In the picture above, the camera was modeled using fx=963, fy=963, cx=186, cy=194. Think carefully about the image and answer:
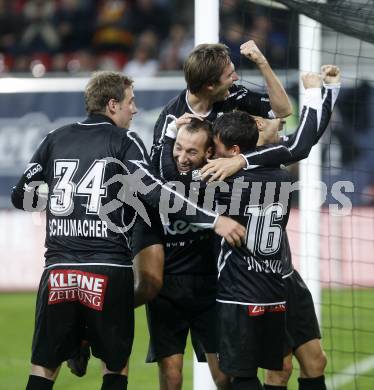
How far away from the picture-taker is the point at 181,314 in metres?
5.48

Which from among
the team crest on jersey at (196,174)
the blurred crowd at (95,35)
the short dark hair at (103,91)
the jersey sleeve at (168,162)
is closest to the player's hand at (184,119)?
the jersey sleeve at (168,162)

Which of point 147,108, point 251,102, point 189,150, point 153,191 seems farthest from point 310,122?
point 147,108

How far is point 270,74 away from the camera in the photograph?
5301mm

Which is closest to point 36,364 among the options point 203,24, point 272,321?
point 272,321

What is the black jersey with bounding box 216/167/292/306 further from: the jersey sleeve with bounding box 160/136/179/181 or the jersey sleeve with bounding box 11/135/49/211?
the jersey sleeve with bounding box 11/135/49/211

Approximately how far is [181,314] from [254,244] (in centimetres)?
81

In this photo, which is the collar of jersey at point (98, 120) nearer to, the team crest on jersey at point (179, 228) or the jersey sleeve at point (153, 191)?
the jersey sleeve at point (153, 191)

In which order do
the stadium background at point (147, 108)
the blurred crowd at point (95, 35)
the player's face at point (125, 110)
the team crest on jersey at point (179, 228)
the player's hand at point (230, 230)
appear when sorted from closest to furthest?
1. the player's hand at point (230, 230)
2. the player's face at point (125, 110)
3. the team crest on jersey at point (179, 228)
4. the stadium background at point (147, 108)
5. the blurred crowd at point (95, 35)

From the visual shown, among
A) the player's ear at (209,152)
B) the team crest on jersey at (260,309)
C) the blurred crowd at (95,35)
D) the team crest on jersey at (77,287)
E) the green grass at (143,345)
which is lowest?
the green grass at (143,345)

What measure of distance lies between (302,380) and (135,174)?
5.26 ft

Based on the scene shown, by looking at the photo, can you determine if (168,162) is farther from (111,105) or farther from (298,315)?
(298,315)

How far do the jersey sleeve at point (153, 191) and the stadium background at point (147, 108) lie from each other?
6.16 feet

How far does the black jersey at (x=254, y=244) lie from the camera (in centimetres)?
490

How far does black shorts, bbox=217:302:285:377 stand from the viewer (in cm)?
486
